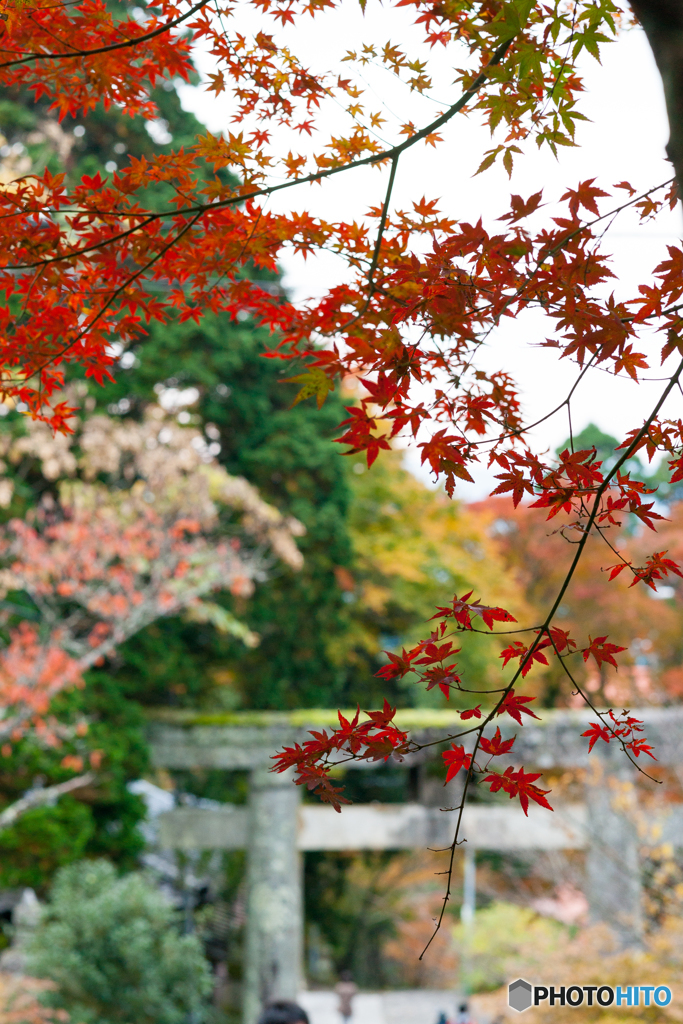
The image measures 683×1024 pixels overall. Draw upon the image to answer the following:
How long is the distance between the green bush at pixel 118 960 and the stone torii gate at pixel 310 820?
3.87 feet

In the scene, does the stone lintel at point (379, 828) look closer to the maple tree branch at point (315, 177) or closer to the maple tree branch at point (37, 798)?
the maple tree branch at point (37, 798)

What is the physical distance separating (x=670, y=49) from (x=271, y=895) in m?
7.33

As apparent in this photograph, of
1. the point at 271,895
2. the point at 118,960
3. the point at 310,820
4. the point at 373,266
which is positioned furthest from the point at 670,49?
the point at 310,820

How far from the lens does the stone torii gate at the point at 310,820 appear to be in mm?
7027

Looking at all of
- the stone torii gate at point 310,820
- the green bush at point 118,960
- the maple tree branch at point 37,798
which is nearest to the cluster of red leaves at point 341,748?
the maple tree branch at point 37,798

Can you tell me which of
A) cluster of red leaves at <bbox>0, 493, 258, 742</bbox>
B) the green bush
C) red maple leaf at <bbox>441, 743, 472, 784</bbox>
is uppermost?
cluster of red leaves at <bbox>0, 493, 258, 742</bbox>

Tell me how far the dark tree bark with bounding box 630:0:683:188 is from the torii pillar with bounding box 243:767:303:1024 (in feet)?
22.1

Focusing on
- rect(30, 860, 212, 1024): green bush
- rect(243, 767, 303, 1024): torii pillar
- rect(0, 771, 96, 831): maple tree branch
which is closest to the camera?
rect(0, 771, 96, 831): maple tree branch

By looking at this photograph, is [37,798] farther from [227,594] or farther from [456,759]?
[456,759]

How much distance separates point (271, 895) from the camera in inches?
283

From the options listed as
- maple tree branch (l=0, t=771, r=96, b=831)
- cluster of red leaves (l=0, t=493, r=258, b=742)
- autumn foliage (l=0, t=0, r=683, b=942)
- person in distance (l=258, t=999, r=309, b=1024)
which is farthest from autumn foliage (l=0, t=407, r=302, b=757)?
autumn foliage (l=0, t=0, r=683, b=942)

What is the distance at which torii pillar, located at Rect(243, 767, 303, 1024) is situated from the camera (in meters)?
7.01

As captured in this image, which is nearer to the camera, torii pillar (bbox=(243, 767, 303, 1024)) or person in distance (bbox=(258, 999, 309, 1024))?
person in distance (bbox=(258, 999, 309, 1024))

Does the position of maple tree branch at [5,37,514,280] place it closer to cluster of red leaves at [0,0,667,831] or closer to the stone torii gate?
cluster of red leaves at [0,0,667,831]
